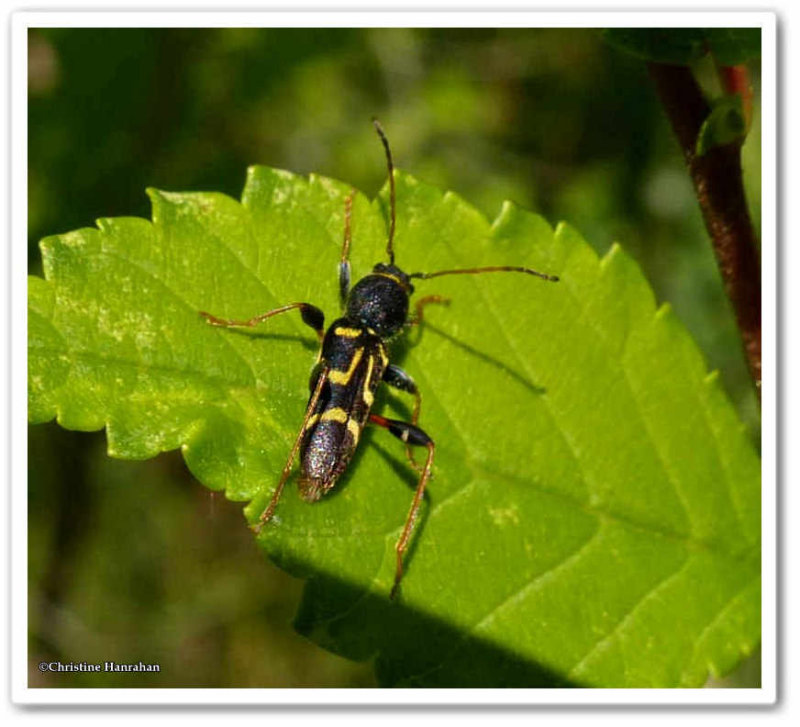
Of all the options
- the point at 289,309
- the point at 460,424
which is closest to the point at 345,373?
the point at 289,309

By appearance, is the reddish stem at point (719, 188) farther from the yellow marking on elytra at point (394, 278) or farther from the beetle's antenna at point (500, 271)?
the yellow marking on elytra at point (394, 278)

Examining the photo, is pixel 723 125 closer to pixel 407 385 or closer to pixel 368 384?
pixel 407 385

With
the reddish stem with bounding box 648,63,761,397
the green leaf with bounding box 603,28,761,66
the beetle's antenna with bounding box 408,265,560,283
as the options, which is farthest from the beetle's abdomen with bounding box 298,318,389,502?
the green leaf with bounding box 603,28,761,66

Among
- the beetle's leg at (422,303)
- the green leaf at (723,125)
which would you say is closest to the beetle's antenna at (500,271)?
the beetle's leg at (422,303)

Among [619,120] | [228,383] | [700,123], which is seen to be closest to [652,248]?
[619,120]

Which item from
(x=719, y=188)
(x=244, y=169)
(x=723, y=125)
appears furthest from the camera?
(x=244, y=169)

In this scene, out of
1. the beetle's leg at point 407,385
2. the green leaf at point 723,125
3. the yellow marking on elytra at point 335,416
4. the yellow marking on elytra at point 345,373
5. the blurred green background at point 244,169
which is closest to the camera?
the green leaf at point 723,125

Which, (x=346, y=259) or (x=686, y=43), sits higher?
(x=686, y=43)

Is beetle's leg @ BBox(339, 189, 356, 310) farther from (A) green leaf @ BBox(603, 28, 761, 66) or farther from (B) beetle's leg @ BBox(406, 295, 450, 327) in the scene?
(A) green leaf @ BBox(603, 28, 761, 66)


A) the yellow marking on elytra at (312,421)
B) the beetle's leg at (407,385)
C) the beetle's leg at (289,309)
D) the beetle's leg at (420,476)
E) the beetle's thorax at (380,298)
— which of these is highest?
the beetle's thorax at (380,298)
